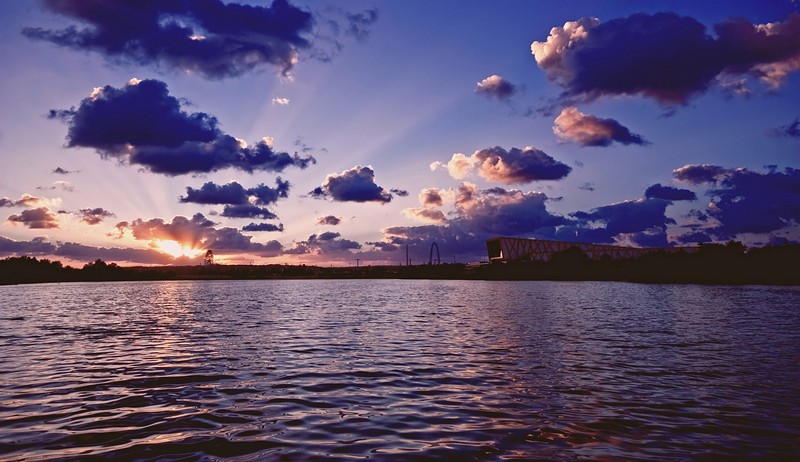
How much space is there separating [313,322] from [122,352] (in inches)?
833

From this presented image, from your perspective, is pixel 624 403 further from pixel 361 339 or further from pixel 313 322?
pixel 313 322

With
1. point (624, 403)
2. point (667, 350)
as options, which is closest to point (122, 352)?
point (624, 403)

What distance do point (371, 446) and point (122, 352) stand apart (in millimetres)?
24596

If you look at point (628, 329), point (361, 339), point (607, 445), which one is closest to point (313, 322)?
point (361, 339)

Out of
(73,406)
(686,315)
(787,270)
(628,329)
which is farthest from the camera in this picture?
(787,270)

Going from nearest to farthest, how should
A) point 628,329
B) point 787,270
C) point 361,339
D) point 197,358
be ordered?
point 197,358
point 361,339
point 628,329
point 787,270

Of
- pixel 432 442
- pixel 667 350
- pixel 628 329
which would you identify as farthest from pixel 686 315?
pixel 432 442

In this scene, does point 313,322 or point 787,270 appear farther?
point 787,270

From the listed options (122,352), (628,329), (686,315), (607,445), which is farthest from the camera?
(686,315)

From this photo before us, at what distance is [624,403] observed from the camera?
17078 mm

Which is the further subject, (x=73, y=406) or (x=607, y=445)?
(x=73, y=406)

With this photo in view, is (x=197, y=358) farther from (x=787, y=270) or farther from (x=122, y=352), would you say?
(x=787, y=270)

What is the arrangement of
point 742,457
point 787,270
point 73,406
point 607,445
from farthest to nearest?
point 787,270
point 73,406
point 607,445
point 742,457

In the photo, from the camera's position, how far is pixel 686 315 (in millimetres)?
55844
